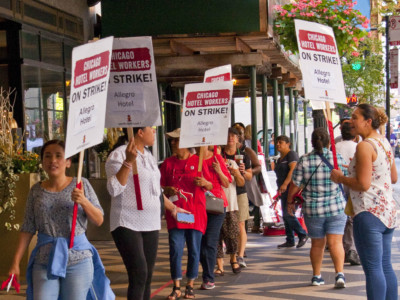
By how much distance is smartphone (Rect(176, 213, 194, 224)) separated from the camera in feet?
27.6

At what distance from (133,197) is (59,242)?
1369mm

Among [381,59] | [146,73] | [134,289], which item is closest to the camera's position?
[134,289]

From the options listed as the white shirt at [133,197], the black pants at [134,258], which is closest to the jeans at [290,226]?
the white shirt at [133,197]

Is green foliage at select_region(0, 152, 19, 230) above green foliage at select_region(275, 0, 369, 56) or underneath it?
underneath

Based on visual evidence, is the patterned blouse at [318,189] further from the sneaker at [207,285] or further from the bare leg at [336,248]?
the sneaker at [207,285]

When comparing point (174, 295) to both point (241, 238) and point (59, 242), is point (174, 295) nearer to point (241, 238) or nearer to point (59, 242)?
point (241, 238)

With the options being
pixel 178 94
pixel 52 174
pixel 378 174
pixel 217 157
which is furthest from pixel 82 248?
pixel 178 94

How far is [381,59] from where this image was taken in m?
32.3

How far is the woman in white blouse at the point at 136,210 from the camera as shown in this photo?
6574 millimetres

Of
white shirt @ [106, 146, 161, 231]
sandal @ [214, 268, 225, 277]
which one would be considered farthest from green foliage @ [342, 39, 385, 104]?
white shirt @ [106, 146, 161, 231]

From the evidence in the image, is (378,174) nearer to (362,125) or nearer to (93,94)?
(362,125)

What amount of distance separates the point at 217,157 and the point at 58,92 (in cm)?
474

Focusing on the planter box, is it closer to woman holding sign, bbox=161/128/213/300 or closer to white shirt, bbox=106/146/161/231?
woman holding sign, bbox=161/128/213/300

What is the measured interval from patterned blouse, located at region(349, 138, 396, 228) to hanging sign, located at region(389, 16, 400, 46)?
14.3 m
